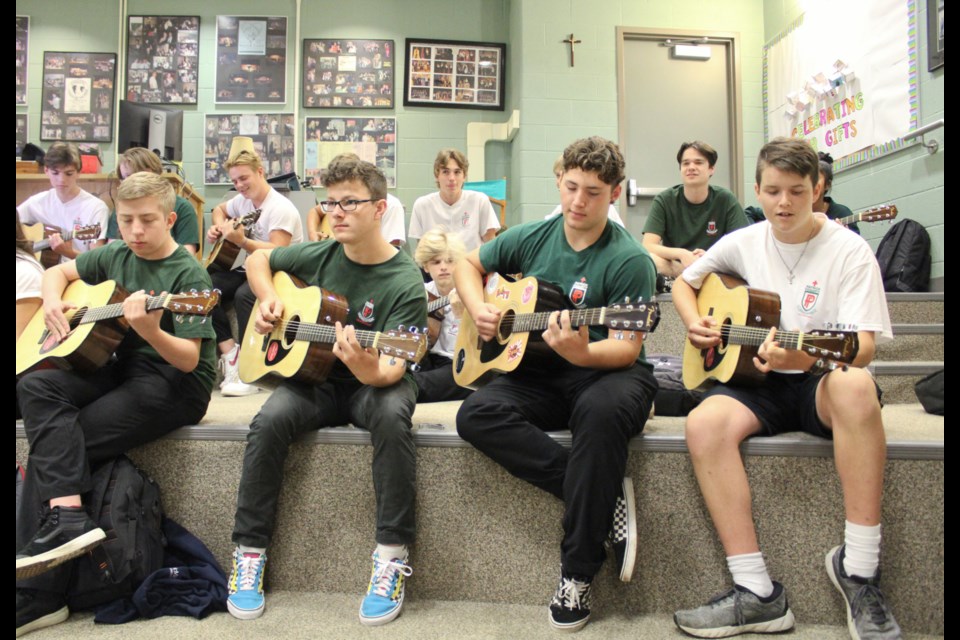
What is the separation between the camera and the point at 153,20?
6.29 m

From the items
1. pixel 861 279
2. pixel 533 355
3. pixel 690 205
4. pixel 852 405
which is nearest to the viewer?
pixel 852 405

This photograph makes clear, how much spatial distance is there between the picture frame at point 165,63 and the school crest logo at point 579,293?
17.4 feet

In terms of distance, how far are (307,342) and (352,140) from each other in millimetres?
4589

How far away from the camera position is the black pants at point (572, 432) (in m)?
1.75

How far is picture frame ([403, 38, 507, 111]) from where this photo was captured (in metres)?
6.39

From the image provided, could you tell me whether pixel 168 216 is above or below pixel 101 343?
above

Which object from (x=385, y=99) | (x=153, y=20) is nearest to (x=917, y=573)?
(x=385, y=99)

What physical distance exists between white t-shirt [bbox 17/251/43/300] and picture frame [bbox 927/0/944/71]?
439 centimetres

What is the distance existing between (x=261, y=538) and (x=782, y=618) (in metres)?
1.30

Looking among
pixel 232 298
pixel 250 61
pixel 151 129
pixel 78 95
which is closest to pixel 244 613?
pixel 232 298

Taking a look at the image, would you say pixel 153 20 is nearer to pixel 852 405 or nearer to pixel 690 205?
pixel 690 205

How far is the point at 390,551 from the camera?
1.89 m

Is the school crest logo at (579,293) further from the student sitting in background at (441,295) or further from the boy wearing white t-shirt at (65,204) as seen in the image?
the boy wearing white t-shirt at (65,204)

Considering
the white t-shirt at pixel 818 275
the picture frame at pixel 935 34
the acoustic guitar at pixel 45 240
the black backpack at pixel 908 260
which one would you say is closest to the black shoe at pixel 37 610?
the white t-shirt at pixel 818 275
